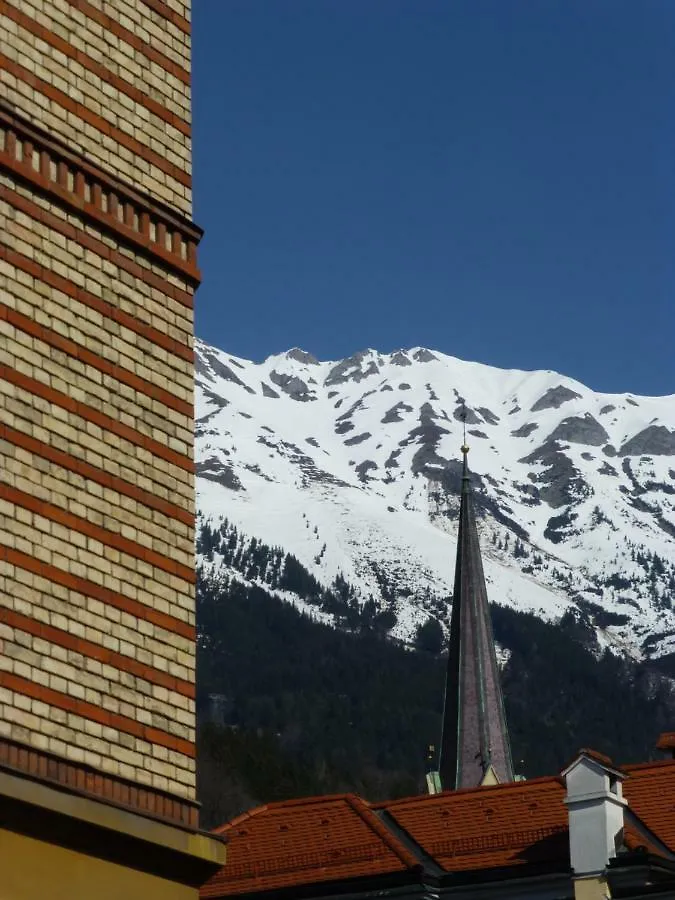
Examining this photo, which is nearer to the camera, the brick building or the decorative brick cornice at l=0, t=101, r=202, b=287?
the brick building

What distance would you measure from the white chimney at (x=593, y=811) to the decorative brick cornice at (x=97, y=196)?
18.8 m

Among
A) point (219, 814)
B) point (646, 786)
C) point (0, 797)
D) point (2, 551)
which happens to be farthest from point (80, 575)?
point (219, 814)

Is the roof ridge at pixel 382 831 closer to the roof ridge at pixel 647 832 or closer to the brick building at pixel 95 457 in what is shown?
the roof ridge at pixel 647 832

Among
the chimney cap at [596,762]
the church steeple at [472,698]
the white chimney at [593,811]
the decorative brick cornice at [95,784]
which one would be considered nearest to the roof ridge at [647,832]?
the white chimney at [593,811]

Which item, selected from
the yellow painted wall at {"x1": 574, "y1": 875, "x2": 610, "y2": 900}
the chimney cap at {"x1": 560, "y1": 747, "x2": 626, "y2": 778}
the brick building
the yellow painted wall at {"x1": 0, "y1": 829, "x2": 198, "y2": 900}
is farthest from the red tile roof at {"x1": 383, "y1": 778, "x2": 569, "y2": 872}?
the yellow painted wall at {"x1": 0, "y1": 829, "x2": 198, "y2": 900}

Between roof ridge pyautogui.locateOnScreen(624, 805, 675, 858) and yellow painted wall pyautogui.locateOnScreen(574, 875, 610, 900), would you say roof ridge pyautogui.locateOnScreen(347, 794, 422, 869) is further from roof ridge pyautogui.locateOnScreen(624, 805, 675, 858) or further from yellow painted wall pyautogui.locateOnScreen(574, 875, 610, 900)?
roof ridge pyautogui.locateOnScreen(624, 805, 675, 858)

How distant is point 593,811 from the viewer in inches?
1422

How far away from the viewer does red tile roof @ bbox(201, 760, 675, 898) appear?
37438 millimetres

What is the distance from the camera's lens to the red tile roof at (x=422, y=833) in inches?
1474

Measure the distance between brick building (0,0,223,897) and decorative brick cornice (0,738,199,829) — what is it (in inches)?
0.8

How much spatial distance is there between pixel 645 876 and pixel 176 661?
61.2 ft

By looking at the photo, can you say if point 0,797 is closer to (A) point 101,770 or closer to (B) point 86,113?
(A) point 101,770

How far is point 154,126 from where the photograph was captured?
1975 centimetres

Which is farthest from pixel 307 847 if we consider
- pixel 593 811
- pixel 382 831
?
pixel 593 811
